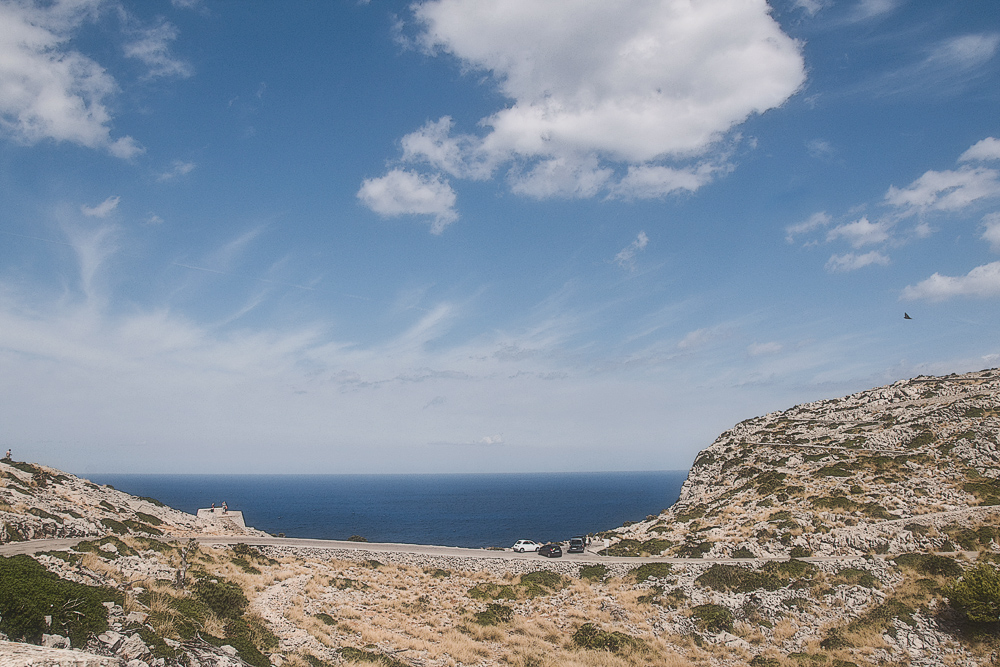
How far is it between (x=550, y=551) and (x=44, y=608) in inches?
1655

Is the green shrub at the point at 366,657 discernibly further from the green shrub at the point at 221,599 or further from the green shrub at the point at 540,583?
the green shrub at the point at 540,583

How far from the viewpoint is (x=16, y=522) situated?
35.1 meters

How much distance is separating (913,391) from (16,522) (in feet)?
371

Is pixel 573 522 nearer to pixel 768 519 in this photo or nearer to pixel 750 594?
pixel 768 519

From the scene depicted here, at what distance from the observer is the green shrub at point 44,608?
1223 centimetres

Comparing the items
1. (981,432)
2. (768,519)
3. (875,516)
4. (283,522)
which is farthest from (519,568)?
(283,522)

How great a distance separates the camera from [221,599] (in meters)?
24.8

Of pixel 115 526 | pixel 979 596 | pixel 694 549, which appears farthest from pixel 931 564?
pixel 115 526

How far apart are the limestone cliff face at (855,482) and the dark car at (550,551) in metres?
9.32

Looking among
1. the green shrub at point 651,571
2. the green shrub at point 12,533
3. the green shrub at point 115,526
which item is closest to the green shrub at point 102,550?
the green shrub at point 12,533

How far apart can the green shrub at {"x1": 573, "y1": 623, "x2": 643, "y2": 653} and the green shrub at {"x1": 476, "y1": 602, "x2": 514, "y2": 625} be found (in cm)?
506

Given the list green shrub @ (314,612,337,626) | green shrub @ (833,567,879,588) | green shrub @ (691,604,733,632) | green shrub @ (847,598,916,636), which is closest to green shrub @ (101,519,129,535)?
green shrub @ (314,612,337,626)

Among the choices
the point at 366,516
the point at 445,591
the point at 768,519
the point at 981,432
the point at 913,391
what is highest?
the point at 913,391

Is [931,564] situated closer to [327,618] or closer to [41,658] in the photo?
[327,618]
